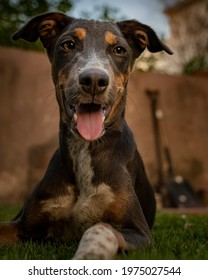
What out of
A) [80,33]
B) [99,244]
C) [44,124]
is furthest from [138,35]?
[44,124]

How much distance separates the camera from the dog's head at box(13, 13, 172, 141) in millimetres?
3162

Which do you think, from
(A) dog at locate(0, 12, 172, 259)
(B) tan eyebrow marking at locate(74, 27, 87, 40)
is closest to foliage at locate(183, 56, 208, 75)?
(A) dog at locate(0, 12, 172, 259)

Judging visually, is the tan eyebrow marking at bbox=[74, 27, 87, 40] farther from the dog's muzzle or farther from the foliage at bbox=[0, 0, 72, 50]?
the foliage at bbox=[0, 0, 72, 50]

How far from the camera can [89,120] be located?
10.8 feet

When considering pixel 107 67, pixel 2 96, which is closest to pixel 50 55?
pixel 107 67

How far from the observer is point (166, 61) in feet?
43.4

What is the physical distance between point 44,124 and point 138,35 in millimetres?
5840

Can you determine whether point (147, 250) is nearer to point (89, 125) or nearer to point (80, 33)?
point (89, 125)

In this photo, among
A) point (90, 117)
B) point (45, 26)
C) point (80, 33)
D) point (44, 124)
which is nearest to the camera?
point (90, 117)

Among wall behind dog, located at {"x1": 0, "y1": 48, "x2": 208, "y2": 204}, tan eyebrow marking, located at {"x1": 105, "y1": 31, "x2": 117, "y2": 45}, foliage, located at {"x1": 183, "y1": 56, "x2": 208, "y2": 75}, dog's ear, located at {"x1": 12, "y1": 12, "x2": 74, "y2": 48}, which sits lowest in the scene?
wall behind dog, located at {"x1": 0, "y1": 48, "x2": 208, "y2": 204}

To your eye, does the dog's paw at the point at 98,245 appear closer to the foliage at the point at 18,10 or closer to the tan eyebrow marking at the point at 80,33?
the tan eyebrow marking at the point at 80,33

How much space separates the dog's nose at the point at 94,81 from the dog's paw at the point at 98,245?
2.73 feet

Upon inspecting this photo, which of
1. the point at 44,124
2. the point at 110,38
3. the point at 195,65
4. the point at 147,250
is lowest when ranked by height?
the point at 44,124
